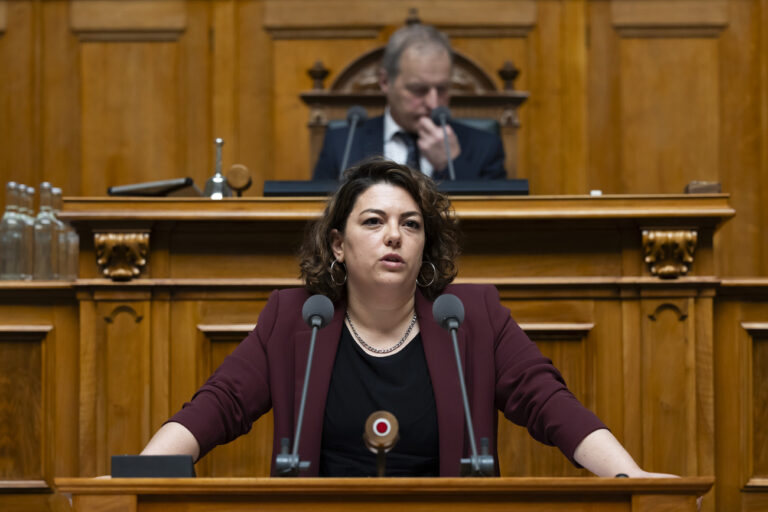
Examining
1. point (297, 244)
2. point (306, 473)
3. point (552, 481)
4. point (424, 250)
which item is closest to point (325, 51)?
A: point (297, 244)

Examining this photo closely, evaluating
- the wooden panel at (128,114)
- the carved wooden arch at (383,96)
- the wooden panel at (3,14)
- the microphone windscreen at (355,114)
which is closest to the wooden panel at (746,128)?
the carved wooden arch at (383,96)

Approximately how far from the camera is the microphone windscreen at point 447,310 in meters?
1.97

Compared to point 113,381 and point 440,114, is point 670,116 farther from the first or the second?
point 113,381

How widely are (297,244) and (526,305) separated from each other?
632mm

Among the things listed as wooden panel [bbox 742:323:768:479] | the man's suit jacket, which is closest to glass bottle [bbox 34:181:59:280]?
the man's suit jacket

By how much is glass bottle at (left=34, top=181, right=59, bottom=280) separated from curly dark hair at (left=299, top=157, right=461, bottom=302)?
1.26m

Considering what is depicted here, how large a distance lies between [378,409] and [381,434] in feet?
1.65

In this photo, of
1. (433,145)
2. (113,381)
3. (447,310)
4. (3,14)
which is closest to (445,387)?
(447,310)

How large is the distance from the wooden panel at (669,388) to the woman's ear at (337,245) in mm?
914

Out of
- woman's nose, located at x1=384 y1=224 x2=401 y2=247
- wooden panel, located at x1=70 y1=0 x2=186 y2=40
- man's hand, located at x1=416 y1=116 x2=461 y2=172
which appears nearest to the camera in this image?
woman's nose, located at x1=384 y1=224 x2=401 y2=247

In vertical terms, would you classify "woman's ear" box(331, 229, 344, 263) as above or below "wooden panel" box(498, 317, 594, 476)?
above

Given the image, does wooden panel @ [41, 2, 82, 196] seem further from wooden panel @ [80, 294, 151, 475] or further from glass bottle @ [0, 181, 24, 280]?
wooden panel @ [80, 294, 151, 475]

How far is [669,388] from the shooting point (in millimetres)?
2742

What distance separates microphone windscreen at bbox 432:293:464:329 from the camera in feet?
6.46
